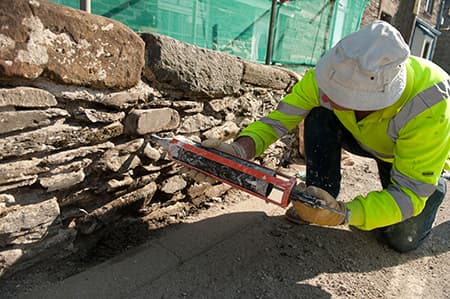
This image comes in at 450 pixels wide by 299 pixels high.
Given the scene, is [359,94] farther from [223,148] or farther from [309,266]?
[309,266]

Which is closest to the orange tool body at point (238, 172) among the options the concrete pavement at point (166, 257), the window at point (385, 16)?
the concrete pavement at point (166, 257)

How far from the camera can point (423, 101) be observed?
1429 millimetres

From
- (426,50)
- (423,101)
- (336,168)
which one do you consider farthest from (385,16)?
(423,101)

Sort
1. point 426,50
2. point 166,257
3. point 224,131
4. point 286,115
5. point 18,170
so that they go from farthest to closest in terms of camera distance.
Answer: point 426,50 → point 224,131 → point 286,115 → point 166,257 → point 18,170

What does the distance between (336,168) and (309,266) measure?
26.6 inches

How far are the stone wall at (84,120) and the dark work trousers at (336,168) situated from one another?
658 millimetres

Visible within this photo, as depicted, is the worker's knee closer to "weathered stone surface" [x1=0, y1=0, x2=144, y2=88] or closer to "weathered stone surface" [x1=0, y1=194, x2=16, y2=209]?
"weathered stone surface" [x1=0, y1=0, x2=144, y2=88]

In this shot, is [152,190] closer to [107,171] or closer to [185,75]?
[107,171]

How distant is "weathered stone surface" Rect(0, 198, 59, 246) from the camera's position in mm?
1324

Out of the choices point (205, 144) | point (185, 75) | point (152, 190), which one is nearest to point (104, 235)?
point (152, 190)

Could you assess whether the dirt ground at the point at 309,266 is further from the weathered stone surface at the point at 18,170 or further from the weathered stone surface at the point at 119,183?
the weathered stone surface at the point at 18,170

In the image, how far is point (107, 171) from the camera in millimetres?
1666

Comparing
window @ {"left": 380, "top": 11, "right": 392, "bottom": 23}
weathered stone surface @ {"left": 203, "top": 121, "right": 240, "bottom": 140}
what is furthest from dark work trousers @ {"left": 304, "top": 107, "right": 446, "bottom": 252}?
window @ {"left": 380, "top": 11, "right": 392, "bottom": 23}

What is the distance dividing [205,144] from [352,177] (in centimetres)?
189
